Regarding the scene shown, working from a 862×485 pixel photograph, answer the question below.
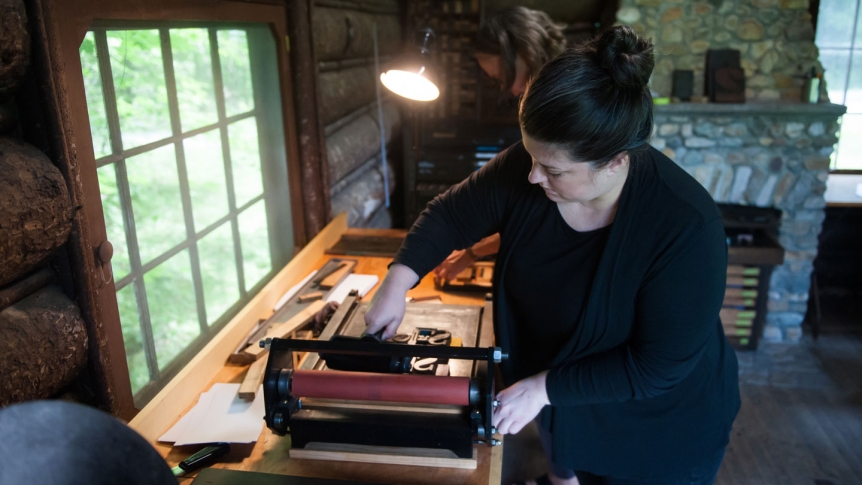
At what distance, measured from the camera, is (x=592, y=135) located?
1.06 metres

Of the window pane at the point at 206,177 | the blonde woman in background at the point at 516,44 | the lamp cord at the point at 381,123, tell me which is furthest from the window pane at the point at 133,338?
the lamp cord at the point at 381,123

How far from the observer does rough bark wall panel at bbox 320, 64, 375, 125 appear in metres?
2.88

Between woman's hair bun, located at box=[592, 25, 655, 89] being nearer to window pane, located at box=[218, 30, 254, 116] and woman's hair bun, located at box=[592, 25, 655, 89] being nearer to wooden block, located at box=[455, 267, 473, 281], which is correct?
wooden block, located at box=[455, 267, 473, 281]

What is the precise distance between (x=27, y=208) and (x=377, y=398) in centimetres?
69

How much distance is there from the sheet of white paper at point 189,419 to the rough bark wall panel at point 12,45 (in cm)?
76

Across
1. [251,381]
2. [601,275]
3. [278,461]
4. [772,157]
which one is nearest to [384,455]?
[278,461]

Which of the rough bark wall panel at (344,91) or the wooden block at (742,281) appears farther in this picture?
the wooden block at (742,281)

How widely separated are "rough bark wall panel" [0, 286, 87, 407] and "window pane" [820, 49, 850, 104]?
4914 mm

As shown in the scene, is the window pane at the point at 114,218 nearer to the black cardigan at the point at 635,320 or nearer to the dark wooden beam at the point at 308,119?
the black cardigan at the point at 635,320

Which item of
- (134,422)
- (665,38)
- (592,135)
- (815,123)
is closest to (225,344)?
(134,422)

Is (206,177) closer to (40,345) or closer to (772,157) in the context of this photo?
(40,345)

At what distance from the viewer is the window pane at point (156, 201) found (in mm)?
1576

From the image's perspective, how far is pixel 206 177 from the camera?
1.92 metres

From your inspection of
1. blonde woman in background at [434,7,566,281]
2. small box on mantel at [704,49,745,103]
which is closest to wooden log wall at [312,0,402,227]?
blonde woman in background at [434,7,566,281]
